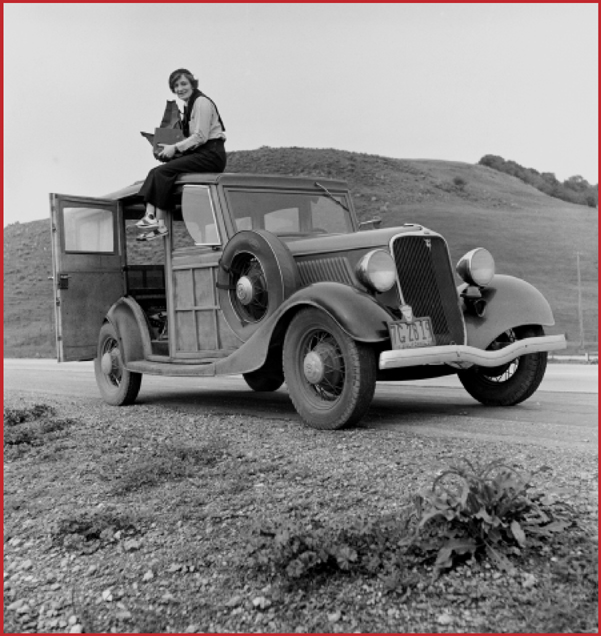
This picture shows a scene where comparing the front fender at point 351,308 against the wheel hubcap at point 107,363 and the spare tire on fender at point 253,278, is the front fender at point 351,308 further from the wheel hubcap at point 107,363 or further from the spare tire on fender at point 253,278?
the wheel hubcap at point 107,363

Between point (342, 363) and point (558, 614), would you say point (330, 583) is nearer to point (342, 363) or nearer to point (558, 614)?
point (558, 614)

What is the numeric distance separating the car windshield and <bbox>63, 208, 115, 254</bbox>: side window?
6.61ft

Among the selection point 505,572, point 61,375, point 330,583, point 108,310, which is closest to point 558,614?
point 505,572

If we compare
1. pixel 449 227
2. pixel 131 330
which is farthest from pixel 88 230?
pixel 449 227

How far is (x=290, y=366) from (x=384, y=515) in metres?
2.51

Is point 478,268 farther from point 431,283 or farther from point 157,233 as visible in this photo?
point 157,233

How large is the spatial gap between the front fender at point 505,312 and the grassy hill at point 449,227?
33.0ft

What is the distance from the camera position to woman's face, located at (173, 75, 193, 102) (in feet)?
23.1

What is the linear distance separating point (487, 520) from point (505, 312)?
3614 millimetres

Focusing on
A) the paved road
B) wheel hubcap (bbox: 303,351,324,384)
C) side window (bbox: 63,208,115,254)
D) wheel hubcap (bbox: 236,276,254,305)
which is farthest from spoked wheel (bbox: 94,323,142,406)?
wheel hubcap (bbox: 303,351,324,384)

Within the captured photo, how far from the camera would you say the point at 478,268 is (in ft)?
20.3

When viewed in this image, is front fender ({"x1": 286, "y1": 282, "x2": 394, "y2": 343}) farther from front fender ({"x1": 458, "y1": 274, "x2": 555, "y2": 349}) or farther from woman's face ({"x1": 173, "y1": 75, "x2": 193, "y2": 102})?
woman's face ({"x1": 173, "y1": 75, "x2": 193, "y2": 102})

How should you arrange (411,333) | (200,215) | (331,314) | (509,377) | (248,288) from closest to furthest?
(331,314), (411,333), (248,288), (509,377), (200,215)

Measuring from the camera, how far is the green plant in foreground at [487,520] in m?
2.77
